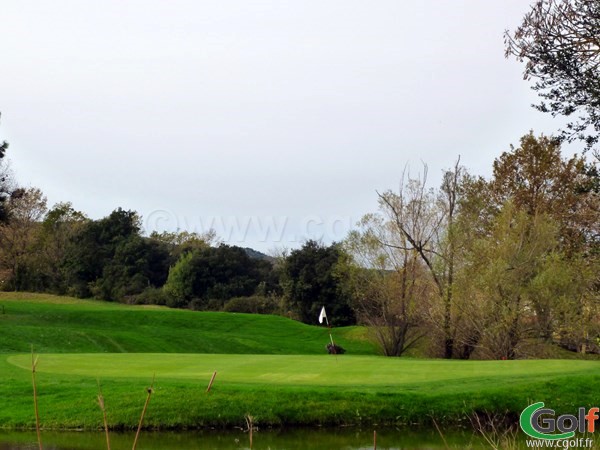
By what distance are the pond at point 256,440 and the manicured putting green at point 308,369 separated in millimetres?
2446

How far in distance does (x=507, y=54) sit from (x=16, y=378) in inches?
548

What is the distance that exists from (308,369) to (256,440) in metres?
6.38

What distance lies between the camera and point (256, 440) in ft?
48.1

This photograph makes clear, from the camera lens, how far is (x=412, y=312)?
3491 centimetres

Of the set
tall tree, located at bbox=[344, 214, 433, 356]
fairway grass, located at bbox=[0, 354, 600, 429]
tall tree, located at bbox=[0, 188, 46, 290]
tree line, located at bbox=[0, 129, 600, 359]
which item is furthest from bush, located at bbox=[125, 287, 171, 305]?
fairway grass, located at bbox=[0, 354, 600, 429]

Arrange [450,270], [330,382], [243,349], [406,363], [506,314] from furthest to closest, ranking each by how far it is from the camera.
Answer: [243,349], [450,270], [506,314], [406,363], [330,382]

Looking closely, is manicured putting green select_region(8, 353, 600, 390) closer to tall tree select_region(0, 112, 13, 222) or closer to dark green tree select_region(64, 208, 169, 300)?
tall tree select_region(0, 112, 13, 222)

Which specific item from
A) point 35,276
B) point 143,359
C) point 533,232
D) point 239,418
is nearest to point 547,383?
point 239,418

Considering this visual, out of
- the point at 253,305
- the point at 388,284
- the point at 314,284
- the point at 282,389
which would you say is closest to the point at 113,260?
the point at 253,305

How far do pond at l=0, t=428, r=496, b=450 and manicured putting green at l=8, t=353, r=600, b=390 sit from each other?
8.03 ft

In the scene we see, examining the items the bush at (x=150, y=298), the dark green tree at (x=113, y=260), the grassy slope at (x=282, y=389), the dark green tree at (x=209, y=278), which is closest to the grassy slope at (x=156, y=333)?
the grassy slope at (x=282, y=389)

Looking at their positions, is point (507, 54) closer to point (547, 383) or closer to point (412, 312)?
point (547, 383)

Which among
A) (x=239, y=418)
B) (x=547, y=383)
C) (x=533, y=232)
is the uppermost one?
(x=533, y=232)

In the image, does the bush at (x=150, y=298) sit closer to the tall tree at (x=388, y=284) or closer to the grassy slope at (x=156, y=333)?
the grassy slope at (x=156, y=333)
